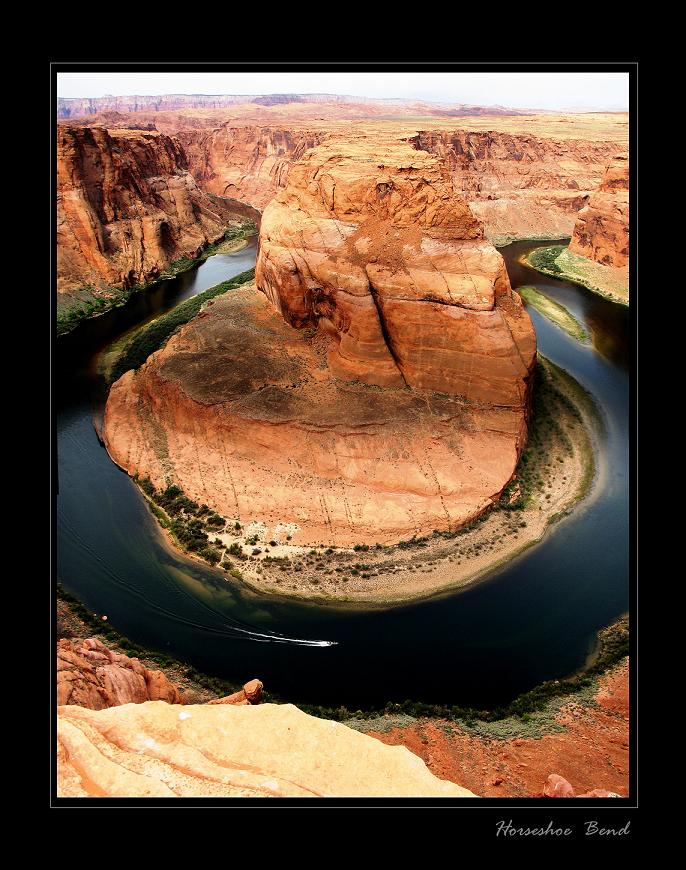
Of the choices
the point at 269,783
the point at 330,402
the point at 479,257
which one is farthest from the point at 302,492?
the point at 269,783

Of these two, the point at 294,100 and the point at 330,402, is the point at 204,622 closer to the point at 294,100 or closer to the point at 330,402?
the point at 330,402

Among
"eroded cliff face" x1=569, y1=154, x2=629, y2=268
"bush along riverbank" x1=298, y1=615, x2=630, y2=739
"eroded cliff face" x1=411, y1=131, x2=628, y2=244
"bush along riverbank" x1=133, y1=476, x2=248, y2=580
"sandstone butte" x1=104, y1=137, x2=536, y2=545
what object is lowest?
"bush along riverbank" x1=298, y1=615, x2=630, y2=739

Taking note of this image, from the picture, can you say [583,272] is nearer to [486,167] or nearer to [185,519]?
[486,167]

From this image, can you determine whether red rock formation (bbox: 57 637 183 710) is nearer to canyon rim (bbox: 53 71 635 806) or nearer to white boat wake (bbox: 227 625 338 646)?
canyon rim (bbox: 53 71 635 806)

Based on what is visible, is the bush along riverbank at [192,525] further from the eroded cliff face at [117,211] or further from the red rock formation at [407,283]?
the eroded cliff face at [117,211]

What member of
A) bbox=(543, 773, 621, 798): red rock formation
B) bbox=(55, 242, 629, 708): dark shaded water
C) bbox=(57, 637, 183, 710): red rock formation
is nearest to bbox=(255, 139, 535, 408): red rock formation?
bbox=(55, 242, 629, 708): dark shaded water

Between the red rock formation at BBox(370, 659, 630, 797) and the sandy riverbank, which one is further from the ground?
the sandy riverbank

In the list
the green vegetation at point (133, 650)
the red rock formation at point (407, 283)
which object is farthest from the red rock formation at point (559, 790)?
the red rock formation at point (407, 283)
